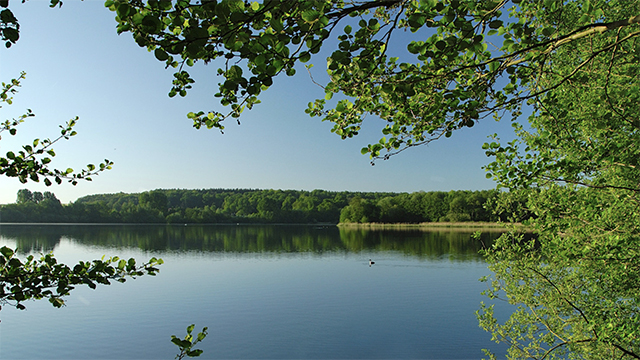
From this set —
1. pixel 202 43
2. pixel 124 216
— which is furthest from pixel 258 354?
pixel 124 216

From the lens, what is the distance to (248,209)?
13550 cm

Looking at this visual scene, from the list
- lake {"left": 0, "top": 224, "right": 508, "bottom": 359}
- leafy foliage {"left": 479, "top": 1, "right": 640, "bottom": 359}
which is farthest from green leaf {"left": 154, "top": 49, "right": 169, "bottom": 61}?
lake {"left": 0, "top": 224, "right": 508, "bottom": 359}

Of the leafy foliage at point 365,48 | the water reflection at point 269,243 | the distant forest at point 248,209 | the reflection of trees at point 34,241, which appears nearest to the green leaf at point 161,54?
the leafy foliage at point 365,48

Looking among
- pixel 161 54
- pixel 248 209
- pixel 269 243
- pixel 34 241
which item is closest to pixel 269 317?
pixel 161 54

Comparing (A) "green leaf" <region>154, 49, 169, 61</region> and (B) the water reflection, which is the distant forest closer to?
(B) the water reflection

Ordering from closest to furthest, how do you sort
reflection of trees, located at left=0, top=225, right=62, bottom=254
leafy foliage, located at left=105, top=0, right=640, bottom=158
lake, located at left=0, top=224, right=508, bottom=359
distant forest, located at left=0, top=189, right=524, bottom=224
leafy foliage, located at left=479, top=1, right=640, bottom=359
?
leafy foliage, located at left=105, top=0, right=640, bottom=158 → leafy foliage, located at left=479, top=1, right=640, bottom=359 → lake, located at left=0, top=224, right=508, bottom=359 → reflection of trees, located at left=0, top=225, right=62, bottom=254 → distant forest, located at left=0, top=189, right=524, bottom=224

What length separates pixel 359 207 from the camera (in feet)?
350

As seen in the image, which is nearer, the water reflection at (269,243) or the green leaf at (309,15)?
the green leaf at (309,15)

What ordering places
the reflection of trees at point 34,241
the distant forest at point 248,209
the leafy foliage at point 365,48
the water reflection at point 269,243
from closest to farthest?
the leafy foliage at point 365,48 < the reflection of trees at point 34,241 < the water reflection at point 269,243 < the distant forest at point 248,209

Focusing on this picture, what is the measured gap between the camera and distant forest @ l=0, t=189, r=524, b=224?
95.3m

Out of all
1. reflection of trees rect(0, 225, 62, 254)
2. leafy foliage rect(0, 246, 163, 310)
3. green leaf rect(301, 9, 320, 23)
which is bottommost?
reflection of trees rect(0, 225, 62, 254)

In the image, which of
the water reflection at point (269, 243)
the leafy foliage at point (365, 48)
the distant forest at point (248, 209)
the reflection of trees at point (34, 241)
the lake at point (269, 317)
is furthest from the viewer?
the distant forest at point (248, 209)

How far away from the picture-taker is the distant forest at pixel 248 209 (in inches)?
3752

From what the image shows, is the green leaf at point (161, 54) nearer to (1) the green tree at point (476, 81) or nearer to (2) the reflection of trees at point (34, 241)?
(1) the green tree at point (476, 81)
